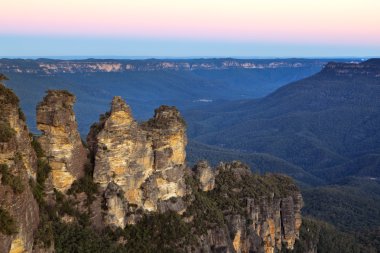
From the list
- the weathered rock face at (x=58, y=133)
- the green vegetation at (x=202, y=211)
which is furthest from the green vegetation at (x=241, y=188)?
the weathered rock face at (x=58, y=133)

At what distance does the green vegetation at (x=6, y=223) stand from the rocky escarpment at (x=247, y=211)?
22.2 m

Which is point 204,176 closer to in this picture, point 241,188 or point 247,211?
point 241,188

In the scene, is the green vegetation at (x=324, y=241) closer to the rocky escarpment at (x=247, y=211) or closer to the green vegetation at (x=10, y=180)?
the rocky escarpment at (x=247, y=211)

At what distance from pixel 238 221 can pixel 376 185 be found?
9413cm

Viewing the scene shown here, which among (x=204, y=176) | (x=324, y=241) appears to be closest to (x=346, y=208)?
(x=324, y=241)

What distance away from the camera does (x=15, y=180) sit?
82.2 ft

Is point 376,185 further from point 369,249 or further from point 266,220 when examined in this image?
point 266,220

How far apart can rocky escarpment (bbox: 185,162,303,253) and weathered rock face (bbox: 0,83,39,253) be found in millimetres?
19534

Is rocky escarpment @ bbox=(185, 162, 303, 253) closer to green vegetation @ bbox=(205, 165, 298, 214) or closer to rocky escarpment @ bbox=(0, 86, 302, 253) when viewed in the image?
green vegetation @ bbox=(205, 165, 298, 214)

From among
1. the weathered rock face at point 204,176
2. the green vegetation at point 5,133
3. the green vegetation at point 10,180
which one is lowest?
the weathered rock face at point 204,176

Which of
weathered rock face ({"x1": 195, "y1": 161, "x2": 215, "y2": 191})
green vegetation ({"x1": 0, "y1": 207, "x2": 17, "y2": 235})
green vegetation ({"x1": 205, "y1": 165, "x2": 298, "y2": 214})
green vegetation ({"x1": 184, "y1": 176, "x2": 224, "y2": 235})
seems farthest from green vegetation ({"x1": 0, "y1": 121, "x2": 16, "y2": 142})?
green vegetation ({"x1": 205, "y1": 165, "x2": 298, "y2": 214})

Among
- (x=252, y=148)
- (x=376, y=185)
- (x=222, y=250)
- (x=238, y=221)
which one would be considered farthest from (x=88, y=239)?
(x=252, y=148)

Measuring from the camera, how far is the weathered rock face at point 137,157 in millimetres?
37906

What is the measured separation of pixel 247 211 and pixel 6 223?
1341 inches
